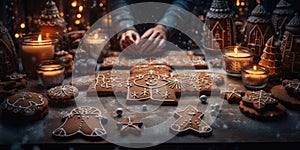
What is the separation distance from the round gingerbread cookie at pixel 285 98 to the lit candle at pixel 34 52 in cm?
89

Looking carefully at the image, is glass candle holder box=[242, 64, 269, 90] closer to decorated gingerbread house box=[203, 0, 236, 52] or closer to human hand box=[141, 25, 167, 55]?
decorated gingerbread house box=[203, 0, 236, 52]

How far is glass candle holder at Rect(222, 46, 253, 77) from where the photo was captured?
1412 mm

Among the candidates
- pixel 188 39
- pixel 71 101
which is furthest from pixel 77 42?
pixel 188 39

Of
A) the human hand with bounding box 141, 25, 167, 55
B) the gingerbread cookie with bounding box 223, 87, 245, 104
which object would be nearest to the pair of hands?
the human hand with bounding box 141, 25, 167, 55

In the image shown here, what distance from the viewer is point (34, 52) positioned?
4.62ft

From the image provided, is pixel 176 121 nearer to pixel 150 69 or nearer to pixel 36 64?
pixel 150 69

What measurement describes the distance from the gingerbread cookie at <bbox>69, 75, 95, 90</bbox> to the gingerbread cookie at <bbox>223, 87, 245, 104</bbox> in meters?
0.51

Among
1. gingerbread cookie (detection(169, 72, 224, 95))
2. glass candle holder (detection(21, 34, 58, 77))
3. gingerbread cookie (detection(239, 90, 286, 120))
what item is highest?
glass candle holder (detection(21, 34, 58, 77))

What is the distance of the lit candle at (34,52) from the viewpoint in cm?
141

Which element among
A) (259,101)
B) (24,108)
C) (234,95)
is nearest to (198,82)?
(234,95)

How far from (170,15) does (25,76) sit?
88 centimetres

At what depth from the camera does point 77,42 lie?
165cm

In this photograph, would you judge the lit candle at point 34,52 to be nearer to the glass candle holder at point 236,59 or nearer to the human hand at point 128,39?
the human hand at point 128,39

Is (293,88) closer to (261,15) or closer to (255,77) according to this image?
(255,77)
